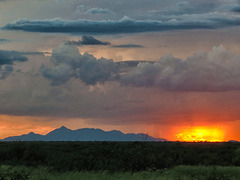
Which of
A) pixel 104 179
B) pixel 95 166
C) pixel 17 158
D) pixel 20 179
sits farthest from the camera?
pixel 17 158

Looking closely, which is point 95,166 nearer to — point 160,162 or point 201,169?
point 160,162

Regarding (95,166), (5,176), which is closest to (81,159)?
(95,166)

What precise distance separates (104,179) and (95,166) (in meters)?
11.8

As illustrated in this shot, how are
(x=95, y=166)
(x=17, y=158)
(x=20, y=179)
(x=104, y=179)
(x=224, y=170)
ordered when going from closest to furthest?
(x=20, y=179) → (x=104, y=179) → (x=224, y=170) → (x=95, y=166) → (x=17, y=158)

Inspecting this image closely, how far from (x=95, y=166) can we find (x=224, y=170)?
11.0m

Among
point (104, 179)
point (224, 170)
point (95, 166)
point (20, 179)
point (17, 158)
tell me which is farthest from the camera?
point (17, 158)

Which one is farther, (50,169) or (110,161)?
(110,161)

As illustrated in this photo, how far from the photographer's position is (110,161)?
121ft

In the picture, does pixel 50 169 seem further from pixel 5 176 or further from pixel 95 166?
pixel 5 176

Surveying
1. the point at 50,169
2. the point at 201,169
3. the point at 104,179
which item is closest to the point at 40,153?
the point at 50,169

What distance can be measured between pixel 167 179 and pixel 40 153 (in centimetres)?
3162

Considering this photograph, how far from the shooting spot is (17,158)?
167ft

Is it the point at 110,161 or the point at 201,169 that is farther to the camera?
the point at 110,161

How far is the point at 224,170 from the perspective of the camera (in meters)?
30.9
